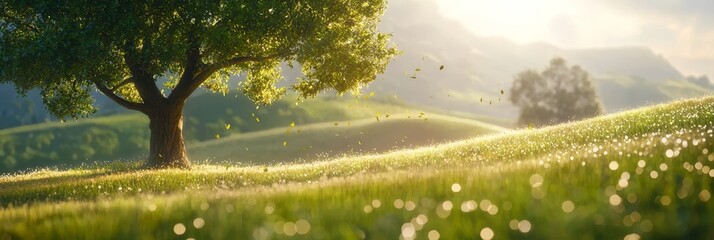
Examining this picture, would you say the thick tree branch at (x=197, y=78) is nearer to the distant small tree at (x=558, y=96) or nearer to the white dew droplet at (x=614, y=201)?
the white dew droplet at (x=614, y=201)

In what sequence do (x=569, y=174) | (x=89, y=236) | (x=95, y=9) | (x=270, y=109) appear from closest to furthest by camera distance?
(x=89, y=236)
(x=569, y=174)
(x=95, y=9)
(x=270, y=109)

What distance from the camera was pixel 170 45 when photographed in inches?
1070

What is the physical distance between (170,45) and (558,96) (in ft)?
287

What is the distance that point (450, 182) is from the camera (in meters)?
7.62

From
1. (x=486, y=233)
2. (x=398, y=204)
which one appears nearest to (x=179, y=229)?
(x=398, y=204)

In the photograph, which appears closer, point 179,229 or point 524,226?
point 524,226

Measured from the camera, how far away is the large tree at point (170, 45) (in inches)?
999

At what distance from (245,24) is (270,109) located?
354 feet

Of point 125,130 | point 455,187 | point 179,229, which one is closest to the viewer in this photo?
point 179,229

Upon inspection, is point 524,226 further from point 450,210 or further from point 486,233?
point 450,210

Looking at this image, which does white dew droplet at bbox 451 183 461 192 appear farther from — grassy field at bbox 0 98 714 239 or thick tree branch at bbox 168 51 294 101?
thick tree branch at bbox 168 51 294 101

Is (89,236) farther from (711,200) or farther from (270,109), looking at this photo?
(270,109)

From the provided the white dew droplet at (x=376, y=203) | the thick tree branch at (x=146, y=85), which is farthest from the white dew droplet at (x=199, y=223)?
the thick tree branch at (x=146, y=85)

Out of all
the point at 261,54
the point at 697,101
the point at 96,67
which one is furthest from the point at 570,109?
the point at 96,67
